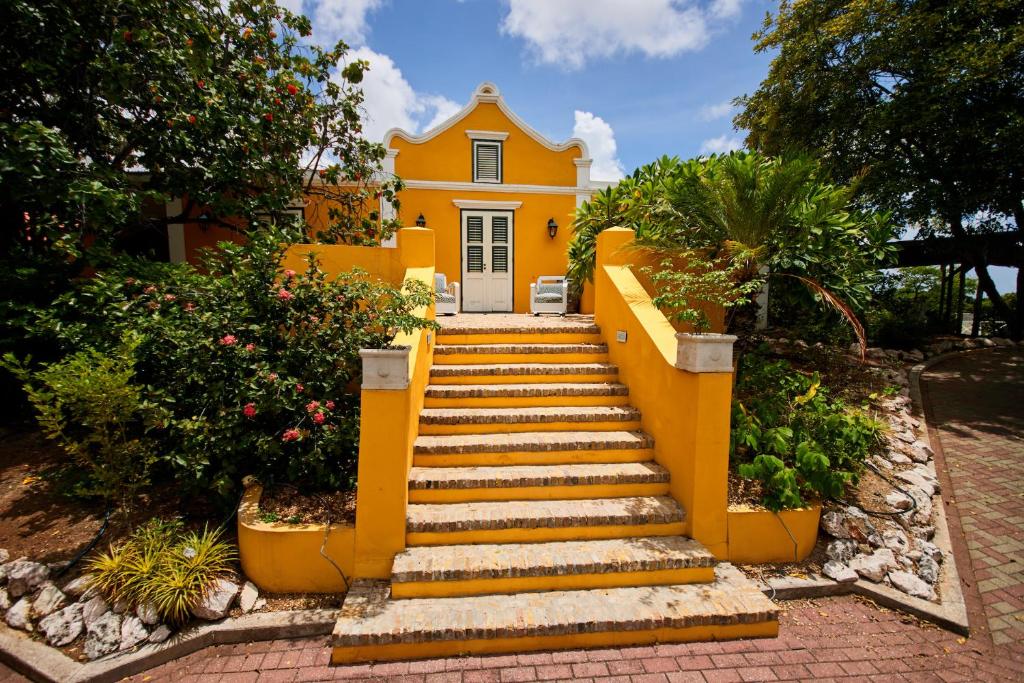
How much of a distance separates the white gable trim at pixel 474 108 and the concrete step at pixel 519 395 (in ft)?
24.2

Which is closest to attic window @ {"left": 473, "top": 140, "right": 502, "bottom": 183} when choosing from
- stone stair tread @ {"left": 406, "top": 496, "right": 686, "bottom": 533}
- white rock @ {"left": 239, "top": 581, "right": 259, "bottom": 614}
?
stone stair tread @ {"left": 406, "top": 496, "right": 686, "bottom": 533}

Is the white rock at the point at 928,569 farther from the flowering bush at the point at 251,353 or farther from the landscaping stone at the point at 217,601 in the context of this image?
the landscaping stone at the point at 217,601

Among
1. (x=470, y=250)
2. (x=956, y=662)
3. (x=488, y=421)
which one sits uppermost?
(x=470, y=250)

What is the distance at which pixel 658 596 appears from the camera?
10.9 feet

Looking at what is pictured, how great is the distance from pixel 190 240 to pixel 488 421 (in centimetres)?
891

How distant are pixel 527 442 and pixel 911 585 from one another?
334 centimetres

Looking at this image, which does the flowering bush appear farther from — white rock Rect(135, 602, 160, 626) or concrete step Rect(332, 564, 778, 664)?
concrete step Rect(332, 564, 778, 664)

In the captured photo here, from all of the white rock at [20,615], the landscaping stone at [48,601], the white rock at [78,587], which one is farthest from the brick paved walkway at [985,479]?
the white rock at [20,615]

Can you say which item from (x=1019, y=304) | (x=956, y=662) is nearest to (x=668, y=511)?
(x=956, y=662)

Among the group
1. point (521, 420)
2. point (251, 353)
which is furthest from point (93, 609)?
point (521, 420)

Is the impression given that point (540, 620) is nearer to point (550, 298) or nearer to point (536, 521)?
point (536, 521)

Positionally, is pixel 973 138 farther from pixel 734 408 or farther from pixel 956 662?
pixel 956 662

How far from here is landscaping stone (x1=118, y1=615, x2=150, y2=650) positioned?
2.96 meters

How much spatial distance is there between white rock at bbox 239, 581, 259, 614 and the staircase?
0.74 m
